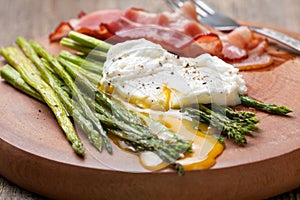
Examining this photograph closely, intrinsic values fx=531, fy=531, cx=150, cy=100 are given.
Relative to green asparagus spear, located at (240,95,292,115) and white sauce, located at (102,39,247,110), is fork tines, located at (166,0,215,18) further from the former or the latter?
green asparagus spear, located at (240,95,292,115)

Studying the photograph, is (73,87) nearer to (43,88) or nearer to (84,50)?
(43,88)

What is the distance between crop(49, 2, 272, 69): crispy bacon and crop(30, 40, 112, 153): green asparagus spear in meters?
0.63

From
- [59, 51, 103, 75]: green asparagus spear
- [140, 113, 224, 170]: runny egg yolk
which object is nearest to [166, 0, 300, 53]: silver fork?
[59, 51, 103, 75]: green asparagus spear

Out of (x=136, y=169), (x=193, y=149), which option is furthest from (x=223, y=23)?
(x=136, y=169)

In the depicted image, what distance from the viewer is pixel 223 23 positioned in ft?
22.0

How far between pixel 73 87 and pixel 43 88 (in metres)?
A: 0.33

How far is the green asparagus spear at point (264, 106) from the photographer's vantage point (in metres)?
4.68

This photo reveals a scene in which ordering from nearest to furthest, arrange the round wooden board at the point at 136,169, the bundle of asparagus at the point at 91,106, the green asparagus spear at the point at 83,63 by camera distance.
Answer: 1. the round wooden board at the point at 136,169
2. the bundle of asparagus at the point at 91,106
3. the green asparagus spear at the point at 83,63

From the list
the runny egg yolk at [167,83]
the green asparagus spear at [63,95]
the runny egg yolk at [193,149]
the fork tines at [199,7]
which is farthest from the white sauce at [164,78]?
the fork tines at [199,7]

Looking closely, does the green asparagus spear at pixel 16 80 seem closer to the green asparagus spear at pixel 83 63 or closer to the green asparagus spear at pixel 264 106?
the green asparagus spear at pixel 83 63

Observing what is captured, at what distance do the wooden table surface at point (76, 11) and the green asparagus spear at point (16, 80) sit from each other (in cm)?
200

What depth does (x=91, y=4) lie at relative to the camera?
28.7 feet

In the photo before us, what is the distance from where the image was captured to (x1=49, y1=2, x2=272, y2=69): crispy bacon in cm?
584

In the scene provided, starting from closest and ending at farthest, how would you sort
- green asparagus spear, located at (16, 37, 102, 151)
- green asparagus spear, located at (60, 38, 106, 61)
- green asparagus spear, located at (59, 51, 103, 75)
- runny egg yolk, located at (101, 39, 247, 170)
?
green asparagus spear, located at (16, 37, 102, 151) < runny egg yolk, located at (101, 39, 247, 170) < green asparagus spear, located at (59, 51, 103, 75) < green asparagus spear, located at (60, 38, 106, 61)
